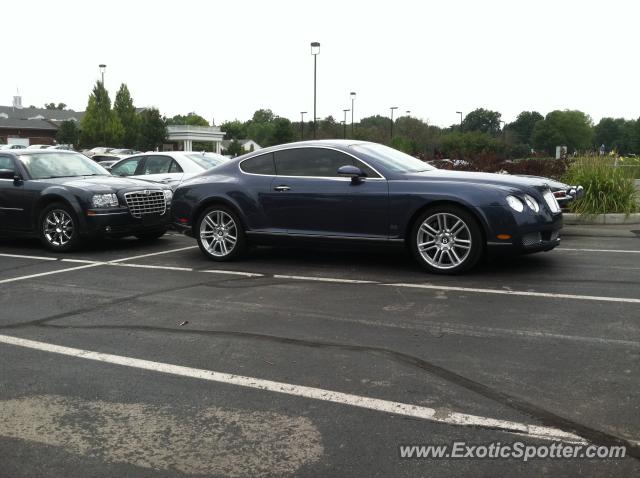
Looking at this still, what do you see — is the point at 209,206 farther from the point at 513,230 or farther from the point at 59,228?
the point at 513,230

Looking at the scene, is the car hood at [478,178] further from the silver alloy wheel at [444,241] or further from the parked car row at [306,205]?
Answer: the silver alloy wheel at [444,241]

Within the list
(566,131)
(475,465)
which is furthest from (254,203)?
(566,131)

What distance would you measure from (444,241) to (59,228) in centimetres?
587

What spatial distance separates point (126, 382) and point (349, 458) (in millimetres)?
1761

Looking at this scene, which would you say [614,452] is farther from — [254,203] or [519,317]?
[254,203]

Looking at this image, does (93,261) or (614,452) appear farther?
(93,261)

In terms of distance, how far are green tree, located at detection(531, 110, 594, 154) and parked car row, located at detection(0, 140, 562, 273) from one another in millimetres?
120399

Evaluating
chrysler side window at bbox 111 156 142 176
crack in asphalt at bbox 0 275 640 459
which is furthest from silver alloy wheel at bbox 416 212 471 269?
chrysler side window at bbox 111 156 142 176

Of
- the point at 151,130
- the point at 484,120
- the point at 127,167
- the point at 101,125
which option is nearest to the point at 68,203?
the point at 127,167

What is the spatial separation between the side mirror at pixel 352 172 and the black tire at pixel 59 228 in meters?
4.38

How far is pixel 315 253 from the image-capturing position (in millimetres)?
9266

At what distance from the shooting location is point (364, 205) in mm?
7715

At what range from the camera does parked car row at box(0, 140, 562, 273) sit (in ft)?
23.8

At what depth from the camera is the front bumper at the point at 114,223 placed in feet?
32.1
